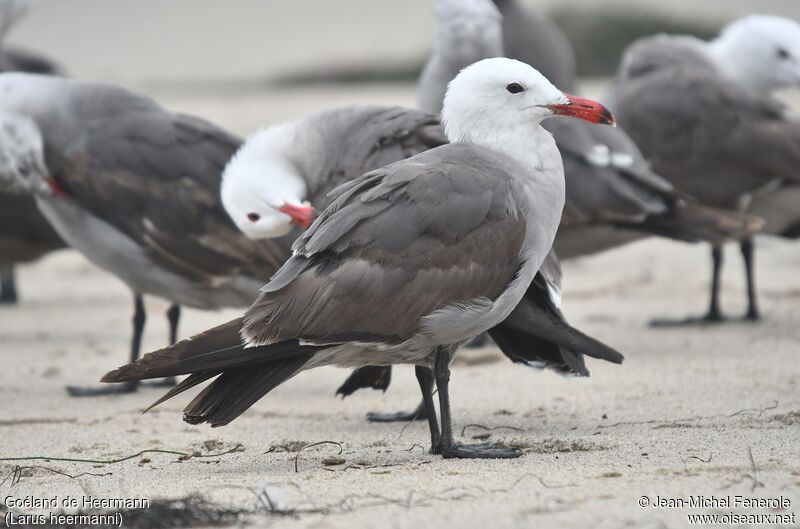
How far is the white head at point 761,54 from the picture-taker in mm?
8891

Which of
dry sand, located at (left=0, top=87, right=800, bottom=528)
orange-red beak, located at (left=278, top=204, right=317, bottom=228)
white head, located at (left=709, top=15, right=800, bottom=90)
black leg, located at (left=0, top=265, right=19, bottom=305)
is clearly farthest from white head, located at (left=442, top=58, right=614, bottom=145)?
black leg, located at (left=0, top=265, right=19, bottom=305)

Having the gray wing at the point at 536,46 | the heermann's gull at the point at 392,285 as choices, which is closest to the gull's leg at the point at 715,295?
the gray wing at the point at 536,46

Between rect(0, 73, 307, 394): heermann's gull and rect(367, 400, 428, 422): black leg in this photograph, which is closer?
rect(367, 400, 428, 422): black leg

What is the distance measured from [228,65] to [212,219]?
19082 millimetres

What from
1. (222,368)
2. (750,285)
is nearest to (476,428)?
(222,368)

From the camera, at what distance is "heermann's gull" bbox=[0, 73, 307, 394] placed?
6887 millimetres

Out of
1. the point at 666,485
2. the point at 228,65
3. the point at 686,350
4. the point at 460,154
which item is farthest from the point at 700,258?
the point at 228,65

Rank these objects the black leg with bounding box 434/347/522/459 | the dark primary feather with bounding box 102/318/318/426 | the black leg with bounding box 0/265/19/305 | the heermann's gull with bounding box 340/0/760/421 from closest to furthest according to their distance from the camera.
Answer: the dark primary feather with bounding box 102/318/318/426 → the black leg with bounding box 434/347/522/459 → the heermann's gull with bounding box 340/0/760/421 → the black leg with bounding box 0/265/19/305

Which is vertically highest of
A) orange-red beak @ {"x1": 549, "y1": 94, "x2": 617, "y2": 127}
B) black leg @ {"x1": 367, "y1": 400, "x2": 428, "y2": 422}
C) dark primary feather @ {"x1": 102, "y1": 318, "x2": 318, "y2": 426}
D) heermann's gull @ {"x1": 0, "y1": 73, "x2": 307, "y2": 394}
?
orange-red beak @ {"x1": 549, "y1": 94, "x2": 617, "y2": 127}

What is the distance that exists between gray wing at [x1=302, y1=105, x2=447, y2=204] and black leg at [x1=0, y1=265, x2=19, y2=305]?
4.20 meters

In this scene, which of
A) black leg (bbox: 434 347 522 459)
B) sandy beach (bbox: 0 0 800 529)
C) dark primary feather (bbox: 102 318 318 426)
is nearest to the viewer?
sandy beach (bbox: 0 0 800 529)

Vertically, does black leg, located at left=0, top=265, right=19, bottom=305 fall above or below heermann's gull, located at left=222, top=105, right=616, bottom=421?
below

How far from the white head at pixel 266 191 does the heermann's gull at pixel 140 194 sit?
577 millimetres

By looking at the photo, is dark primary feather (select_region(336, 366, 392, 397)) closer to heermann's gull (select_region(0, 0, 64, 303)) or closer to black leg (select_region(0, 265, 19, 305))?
heermann's gull (select_region(0, 0, 64, 303))
